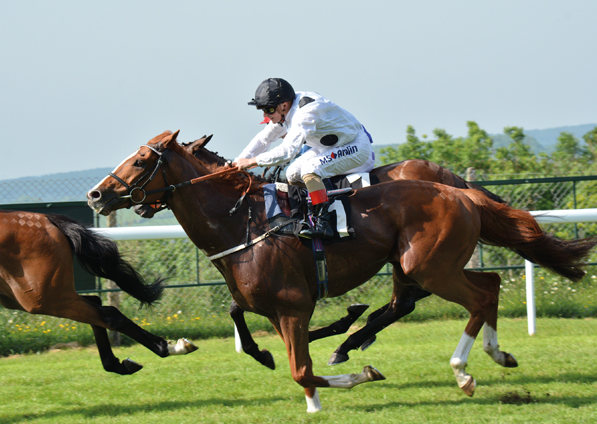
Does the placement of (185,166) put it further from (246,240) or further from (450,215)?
(450,215)

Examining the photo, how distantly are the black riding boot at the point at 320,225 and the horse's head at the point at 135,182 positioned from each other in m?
0.91

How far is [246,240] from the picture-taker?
377 cm

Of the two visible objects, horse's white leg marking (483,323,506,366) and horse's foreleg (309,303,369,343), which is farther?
horse's foreleg (309,303,369,343)

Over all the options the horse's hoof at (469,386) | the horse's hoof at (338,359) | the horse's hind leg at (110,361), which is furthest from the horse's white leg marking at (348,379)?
the horse's hind leg at (110,361)

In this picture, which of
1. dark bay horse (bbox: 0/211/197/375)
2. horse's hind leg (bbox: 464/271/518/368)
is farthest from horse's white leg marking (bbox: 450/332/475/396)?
dark bay horse (bbox: 0/211/197/375)

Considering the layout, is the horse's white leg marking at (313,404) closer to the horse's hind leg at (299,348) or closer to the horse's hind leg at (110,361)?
the horse's hind leg at (299,348)

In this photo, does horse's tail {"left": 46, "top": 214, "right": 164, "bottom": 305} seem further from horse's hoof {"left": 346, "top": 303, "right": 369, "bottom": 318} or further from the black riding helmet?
the black riding helmet

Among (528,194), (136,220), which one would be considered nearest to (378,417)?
(136,220)

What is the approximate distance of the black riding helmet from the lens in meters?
3.94

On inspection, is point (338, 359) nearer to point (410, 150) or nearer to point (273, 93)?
point (273, 93)

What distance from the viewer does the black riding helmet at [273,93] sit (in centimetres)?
394

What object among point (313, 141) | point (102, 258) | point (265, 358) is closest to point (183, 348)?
point (265, 358)

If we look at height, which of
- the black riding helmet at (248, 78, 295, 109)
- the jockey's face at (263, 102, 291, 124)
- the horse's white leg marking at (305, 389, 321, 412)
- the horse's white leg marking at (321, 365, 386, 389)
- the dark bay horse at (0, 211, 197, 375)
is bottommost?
the horse's white leg marking at (305, 389, 321, 412)

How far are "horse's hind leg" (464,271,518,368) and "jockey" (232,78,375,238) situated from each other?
4.00 ft
